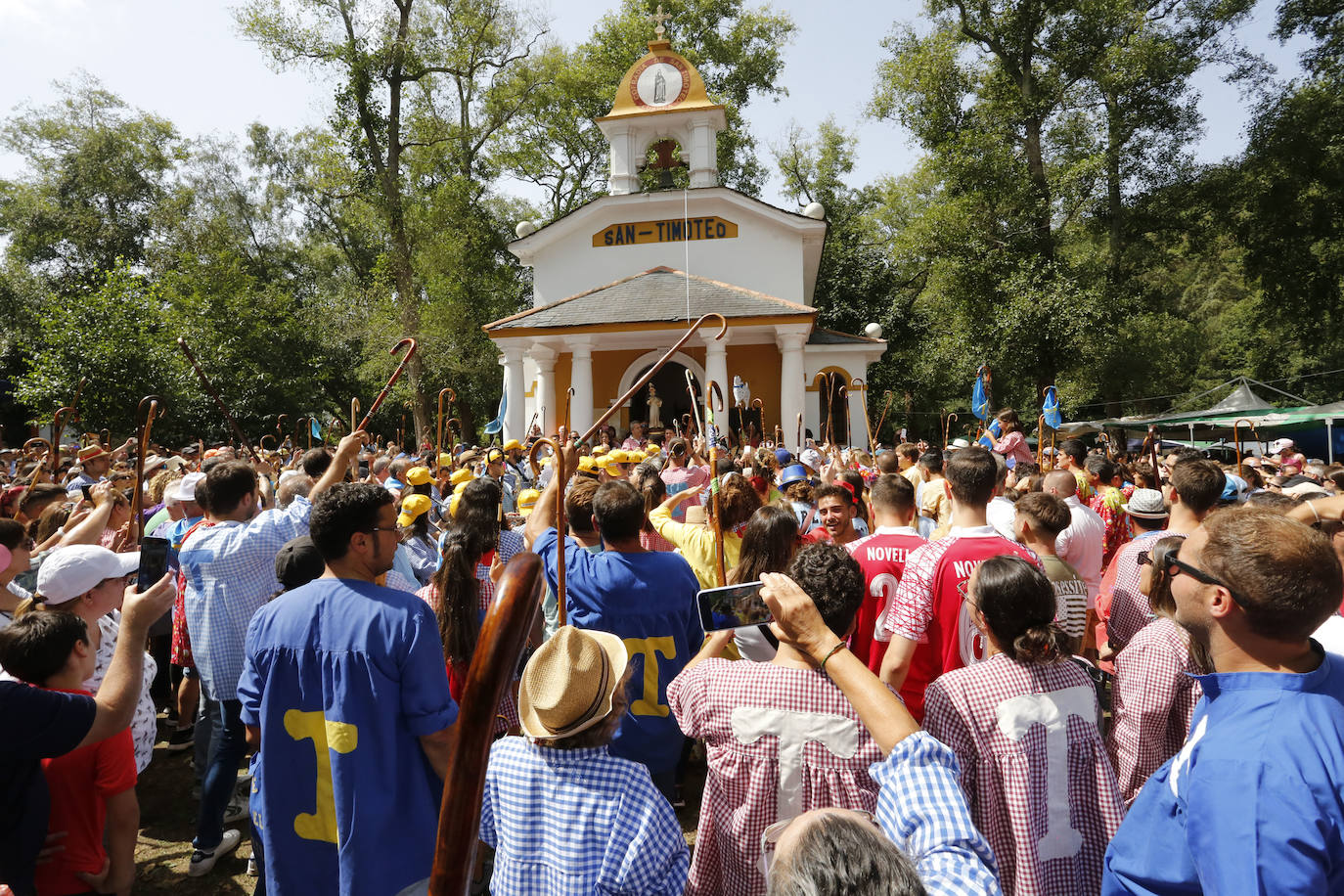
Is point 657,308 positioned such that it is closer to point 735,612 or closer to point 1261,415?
point 1261,415

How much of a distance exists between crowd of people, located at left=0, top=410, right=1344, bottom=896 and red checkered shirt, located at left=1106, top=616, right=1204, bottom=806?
0.01m

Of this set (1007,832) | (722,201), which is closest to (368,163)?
(722,201)

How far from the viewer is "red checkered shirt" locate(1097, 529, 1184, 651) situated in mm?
3766

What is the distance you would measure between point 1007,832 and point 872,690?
1.04m

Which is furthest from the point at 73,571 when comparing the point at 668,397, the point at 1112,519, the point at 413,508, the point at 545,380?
the point at 668,397

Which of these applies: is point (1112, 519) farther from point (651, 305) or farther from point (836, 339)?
point (836, 339)

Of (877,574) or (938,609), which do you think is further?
(877,574)

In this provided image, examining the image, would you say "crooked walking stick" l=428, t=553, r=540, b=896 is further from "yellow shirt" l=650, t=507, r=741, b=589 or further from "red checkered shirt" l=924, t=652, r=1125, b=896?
"yellow shirt" l=650, t=507, r=741, b=589

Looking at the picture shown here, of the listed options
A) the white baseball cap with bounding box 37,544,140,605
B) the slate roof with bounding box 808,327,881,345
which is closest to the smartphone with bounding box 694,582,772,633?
the white baseball cap with bounding box 37,544,140,605

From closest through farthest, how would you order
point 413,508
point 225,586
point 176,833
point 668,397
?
1. point 225,586
2. point 176,833
3. point 413,508
4. point 668,397

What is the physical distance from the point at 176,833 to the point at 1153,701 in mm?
4844

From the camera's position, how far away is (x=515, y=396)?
22.0 m

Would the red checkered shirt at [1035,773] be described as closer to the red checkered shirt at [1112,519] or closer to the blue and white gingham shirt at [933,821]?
the blue and white gingham shirt at [933,821]

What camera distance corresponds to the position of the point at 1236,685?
1598 millimetres
